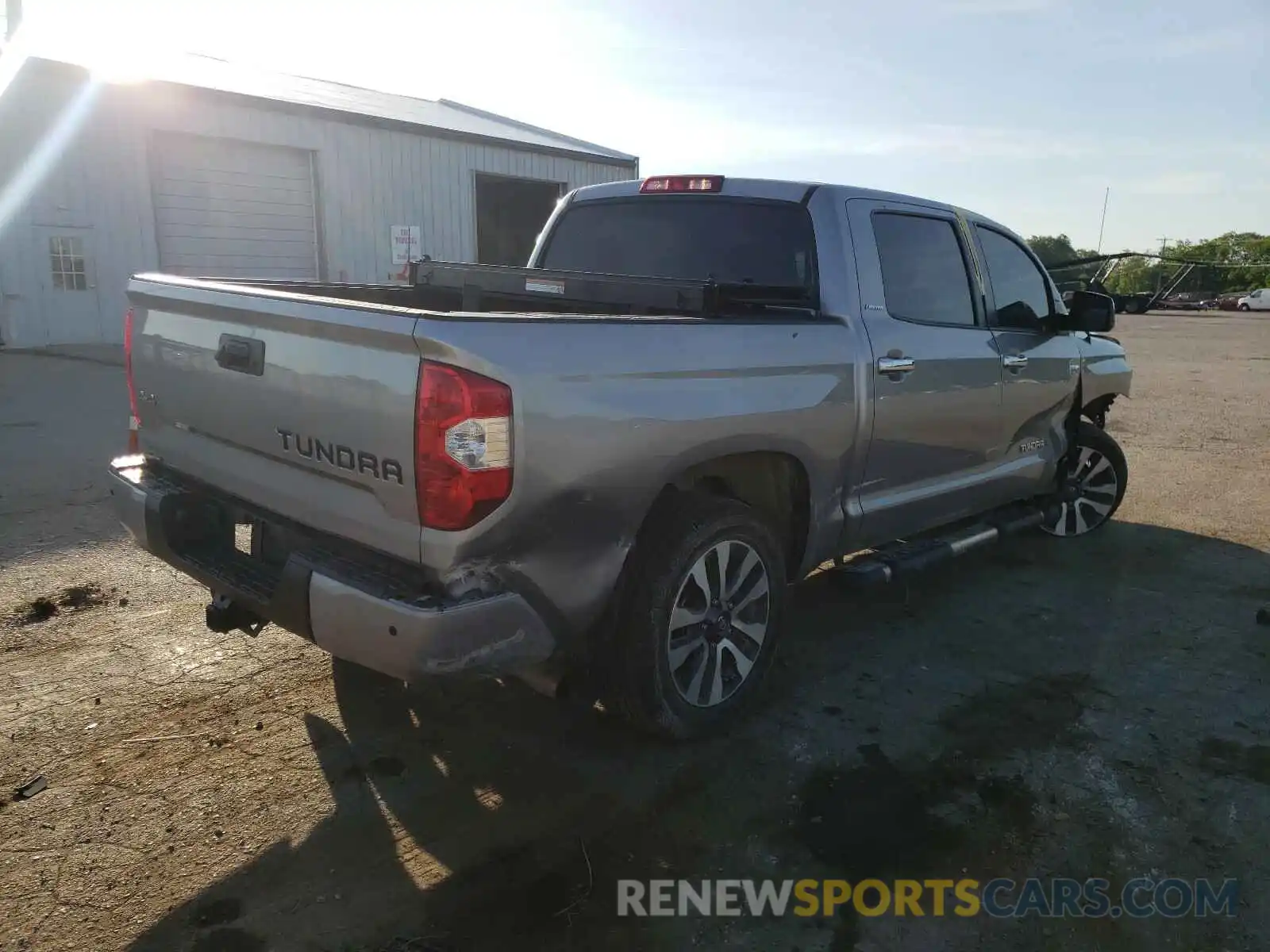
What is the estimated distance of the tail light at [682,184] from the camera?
163 inches

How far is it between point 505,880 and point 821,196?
111 inches

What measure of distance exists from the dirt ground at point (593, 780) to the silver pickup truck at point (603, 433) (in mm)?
413

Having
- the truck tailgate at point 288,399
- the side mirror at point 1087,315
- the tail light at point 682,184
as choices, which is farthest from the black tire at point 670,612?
the side mirror at point 1087,315

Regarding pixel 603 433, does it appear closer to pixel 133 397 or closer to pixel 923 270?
pixel 133 397

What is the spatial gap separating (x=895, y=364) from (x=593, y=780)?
203cm

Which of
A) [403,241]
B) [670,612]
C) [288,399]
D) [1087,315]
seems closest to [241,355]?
[288,399]

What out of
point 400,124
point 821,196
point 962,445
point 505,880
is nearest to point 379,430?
point 505,880

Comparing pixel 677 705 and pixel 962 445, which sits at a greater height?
pixel 962 445

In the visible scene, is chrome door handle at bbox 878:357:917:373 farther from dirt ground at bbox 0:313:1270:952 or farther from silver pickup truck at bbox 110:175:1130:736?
dirt ground at bbox 0:313:1270:952

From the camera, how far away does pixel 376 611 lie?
2482 mm

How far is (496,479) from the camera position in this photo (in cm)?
248

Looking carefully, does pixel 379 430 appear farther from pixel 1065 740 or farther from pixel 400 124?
pixel 400 124

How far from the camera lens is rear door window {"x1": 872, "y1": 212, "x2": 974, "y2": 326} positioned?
160 inches

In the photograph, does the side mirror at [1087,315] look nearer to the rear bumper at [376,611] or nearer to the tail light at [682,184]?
the tail light at [682,184]
